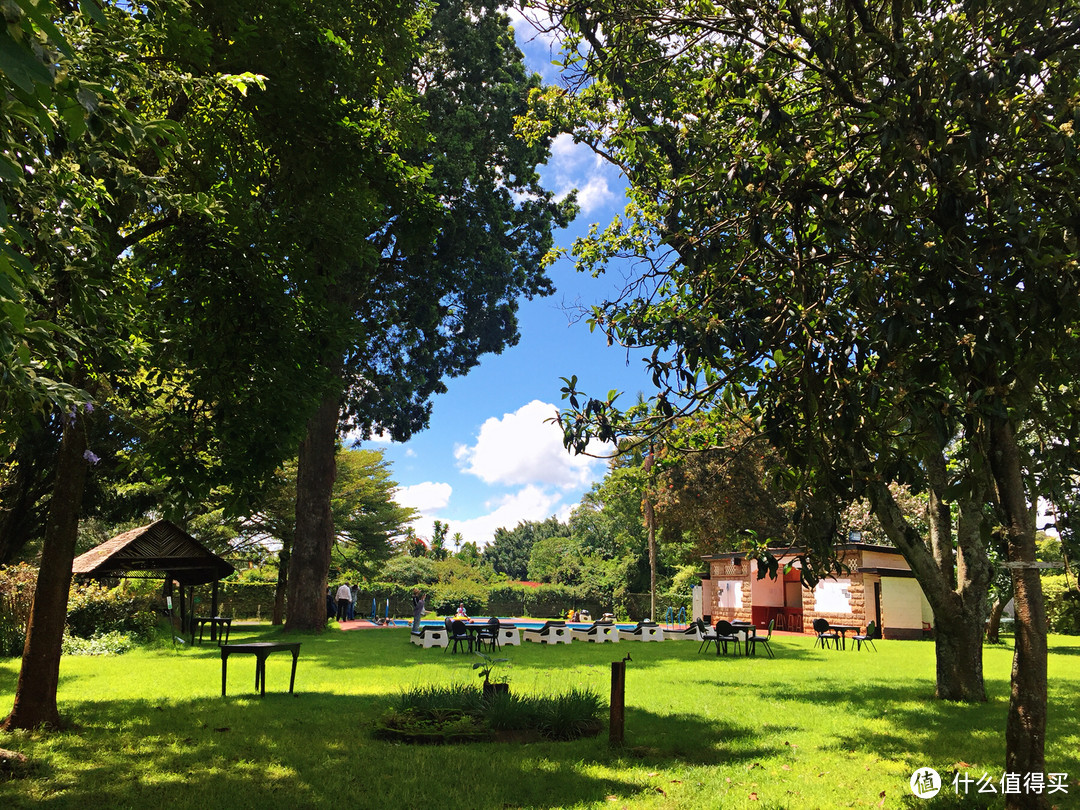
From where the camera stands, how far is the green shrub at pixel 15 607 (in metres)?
17.6

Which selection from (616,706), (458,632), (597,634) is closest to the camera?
(616,706)

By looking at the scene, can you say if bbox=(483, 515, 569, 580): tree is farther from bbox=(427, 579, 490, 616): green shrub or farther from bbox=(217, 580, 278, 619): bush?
bbox=(217, 580, 278, 619): bush

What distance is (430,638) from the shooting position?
20.1 meters

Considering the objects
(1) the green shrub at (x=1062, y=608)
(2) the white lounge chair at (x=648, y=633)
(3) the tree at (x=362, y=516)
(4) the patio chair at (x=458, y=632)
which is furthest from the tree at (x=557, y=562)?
(4) the patio chair at (x=458, y=632)

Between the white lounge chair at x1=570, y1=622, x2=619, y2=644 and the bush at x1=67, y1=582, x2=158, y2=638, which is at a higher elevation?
the bush at x1=67, y1=582, x2=158, y2=638

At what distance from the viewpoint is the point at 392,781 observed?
6.32 m

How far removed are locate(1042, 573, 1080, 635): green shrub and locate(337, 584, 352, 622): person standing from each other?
100 ft

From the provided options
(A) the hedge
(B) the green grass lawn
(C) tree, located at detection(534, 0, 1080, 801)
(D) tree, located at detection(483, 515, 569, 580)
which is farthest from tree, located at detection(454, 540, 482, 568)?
(C) tree, located at detection(534, 0, 1080, 801)

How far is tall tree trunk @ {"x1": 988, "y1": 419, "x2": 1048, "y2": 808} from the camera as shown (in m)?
5.45

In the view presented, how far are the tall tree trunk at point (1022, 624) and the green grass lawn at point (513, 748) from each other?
49cm

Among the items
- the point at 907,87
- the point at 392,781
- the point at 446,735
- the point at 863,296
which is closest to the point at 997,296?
the point at 863,296

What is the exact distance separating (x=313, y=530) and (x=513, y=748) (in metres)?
18.3

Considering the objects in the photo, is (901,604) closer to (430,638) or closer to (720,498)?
(720,498)

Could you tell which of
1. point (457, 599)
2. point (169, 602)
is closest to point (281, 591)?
point (169, 602)
